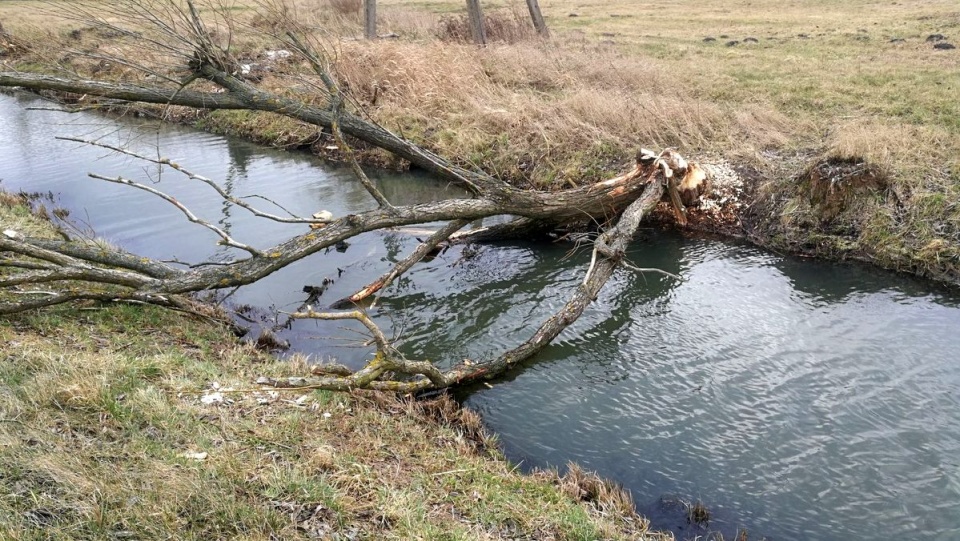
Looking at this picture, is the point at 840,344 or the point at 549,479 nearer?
the point at 549,479

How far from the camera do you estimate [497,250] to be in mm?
11961

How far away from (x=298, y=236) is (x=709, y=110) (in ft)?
32.8

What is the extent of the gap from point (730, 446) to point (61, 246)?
7946 millimetres

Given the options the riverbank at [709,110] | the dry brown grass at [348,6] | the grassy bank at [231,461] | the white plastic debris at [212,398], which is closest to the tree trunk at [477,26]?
the riverbank at [709,110]

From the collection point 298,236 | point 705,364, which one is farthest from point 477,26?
point 705,364

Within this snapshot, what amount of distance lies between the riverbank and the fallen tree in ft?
2.49

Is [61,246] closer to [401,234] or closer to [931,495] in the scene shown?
[401,234]

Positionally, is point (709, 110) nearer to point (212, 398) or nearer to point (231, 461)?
point (212, 398)

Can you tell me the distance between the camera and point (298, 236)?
8.64m

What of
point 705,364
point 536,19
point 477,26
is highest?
point 536,19

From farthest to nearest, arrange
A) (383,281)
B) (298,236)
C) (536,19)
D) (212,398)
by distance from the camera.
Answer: (536,19) → (383,281) → (298,236) → (212,398)

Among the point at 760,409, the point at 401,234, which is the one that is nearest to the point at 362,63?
the point at 401,234

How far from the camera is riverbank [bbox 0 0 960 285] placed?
11086 millimetres

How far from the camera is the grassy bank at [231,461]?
428cm
